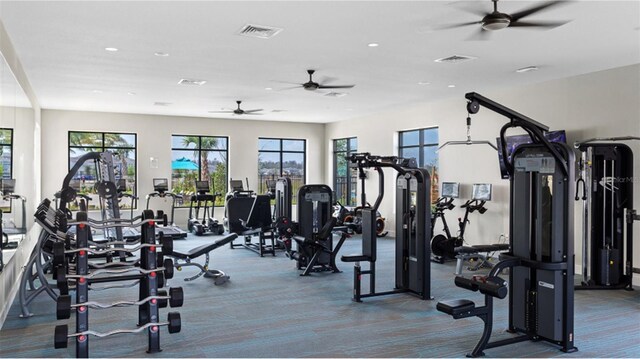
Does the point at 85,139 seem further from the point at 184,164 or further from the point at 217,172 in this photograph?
the point at 217,172

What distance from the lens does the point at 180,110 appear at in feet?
35.6

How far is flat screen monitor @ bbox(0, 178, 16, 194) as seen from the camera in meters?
4.34

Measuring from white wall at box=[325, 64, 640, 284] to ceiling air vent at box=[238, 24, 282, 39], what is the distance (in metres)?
4.34

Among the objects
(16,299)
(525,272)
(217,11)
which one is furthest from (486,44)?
(16,299)

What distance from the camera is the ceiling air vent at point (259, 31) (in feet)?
15.0

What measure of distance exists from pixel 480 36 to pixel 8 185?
478cm

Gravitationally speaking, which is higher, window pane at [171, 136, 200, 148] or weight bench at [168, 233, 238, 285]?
window pane at [171, 136, 200, 148]

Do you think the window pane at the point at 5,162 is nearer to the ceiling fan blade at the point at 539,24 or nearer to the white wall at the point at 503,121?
Answer: the ceiling fan blade at the point at 539,24

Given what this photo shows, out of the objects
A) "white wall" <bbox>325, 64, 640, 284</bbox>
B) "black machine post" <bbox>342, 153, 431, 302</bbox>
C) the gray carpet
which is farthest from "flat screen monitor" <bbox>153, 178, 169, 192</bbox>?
"black machine post" <bbox>342, 153, 431, 302</bbox>

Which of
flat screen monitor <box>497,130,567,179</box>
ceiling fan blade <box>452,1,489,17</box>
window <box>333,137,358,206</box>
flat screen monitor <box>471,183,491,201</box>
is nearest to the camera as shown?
ceiling fan blade <box>452,1,489,17</box>

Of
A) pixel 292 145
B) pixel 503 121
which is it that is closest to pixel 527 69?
pixel 503 121

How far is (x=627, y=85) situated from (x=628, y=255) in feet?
7.00

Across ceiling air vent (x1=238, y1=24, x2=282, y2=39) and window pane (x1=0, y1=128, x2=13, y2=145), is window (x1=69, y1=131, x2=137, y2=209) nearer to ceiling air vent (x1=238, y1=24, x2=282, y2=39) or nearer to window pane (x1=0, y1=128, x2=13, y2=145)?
window pane (x1=0, y1=128, x2=13, y2=145)

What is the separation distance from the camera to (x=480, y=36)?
15.8ft
